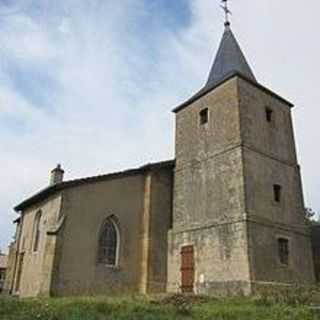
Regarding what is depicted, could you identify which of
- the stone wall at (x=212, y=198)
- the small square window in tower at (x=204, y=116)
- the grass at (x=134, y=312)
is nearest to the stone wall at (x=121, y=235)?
the stone wall at (x=212, y=198)

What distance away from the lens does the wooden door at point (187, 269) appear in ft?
68.5

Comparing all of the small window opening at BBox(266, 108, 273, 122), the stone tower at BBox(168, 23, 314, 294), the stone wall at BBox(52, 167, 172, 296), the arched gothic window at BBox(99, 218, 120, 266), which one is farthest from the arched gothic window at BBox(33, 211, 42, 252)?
the small window opening at BBox(266, 108, 273, 122)

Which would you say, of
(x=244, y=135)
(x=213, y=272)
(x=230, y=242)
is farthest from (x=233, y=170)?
(x=213, y=272)

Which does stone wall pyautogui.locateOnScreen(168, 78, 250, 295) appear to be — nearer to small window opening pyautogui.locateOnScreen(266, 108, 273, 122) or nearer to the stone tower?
the stone tower

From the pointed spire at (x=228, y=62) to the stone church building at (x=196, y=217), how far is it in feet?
0.49

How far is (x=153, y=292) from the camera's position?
2114 cm

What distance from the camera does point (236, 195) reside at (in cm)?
1970

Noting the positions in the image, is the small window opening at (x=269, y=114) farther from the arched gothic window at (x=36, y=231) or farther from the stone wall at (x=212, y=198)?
the arched gothic window at (x=36, y=231)

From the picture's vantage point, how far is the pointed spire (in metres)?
24.7

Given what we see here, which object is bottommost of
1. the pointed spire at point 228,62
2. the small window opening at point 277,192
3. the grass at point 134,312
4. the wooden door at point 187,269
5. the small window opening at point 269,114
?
the grass at point 134,312

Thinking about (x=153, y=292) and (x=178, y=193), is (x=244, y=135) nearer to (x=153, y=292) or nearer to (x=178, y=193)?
(x=178, y=193)

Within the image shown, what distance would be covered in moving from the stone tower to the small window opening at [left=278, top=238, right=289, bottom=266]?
5cm

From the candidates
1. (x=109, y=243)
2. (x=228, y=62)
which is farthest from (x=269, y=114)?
→ (x=109, y=243)

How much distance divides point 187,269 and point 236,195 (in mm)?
4742
